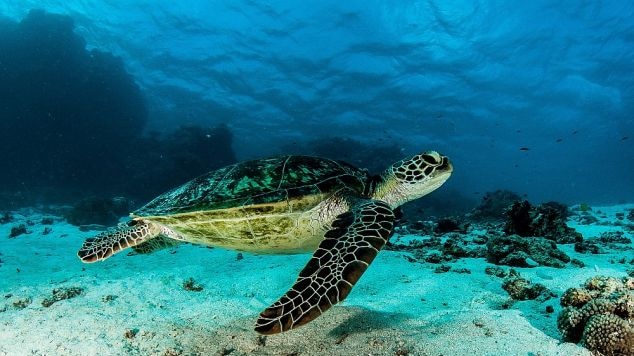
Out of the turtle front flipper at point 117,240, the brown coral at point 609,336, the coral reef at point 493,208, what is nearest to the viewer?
the brown coral at point 609,336

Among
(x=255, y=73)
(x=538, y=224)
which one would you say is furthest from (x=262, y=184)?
(x=255, y=73)

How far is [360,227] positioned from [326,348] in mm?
1157

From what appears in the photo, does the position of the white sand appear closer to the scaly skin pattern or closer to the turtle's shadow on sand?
the turtle's shadow on sand

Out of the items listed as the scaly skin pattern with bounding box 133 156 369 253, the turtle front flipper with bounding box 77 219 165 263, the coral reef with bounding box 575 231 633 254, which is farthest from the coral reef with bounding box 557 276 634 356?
the turtle front flipper with bounding box 77 219 165 263

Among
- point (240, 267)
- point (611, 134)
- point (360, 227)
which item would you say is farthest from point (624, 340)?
point (611, 134)

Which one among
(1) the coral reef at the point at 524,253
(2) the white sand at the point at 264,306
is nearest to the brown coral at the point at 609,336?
(2) the white sand at the point at 264,306

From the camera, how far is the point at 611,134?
49.2 m

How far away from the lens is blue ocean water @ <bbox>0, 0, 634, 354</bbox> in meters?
24.9

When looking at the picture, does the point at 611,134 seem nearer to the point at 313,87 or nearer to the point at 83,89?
the point at 313,87

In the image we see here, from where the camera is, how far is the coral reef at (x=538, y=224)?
315 inches

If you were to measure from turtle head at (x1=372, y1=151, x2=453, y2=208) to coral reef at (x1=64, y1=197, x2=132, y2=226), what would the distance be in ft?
53.5

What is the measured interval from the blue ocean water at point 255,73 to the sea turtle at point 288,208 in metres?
14.8

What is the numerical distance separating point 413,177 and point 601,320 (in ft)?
9.09

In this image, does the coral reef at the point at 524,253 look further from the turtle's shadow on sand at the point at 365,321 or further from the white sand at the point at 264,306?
the turtle's shadow on sand at the point at 365,321
